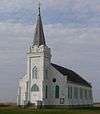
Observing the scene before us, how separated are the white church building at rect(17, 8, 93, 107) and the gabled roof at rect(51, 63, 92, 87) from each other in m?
1.60

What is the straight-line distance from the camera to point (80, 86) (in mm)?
84312

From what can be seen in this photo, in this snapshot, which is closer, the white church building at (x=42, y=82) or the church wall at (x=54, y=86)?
the white church building at (x=42, y=82)

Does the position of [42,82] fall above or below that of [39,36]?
below

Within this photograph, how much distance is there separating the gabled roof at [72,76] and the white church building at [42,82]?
1.60 m

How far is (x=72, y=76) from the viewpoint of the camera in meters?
83.8

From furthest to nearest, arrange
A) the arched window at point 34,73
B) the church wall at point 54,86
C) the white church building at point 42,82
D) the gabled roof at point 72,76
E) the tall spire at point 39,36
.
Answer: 1. the gabled roof at point 72,76
2. the tall spire at point 39,36
3. the arched window at point 34,73
4. the church wall at point 54,86
5. the white church building at point 42,82

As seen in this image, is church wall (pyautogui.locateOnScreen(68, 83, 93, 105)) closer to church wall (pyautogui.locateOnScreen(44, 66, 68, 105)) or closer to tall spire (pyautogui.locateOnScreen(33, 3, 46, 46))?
church wall (pyautogui.locateOnScreen(44, 66, 68, 105))

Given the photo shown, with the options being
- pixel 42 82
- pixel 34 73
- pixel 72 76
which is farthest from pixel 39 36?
pixel 72 76

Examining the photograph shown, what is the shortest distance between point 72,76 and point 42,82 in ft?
45.5

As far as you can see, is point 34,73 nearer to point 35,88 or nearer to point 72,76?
point 35,88

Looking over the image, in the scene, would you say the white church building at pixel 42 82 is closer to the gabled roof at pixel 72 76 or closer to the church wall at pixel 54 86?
the church wall at pixel 54 86

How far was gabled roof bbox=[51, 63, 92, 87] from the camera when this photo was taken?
77.3m

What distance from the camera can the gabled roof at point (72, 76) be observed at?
254ft

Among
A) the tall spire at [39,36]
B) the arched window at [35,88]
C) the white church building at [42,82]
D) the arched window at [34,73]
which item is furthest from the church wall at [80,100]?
the tall spire at [39,36]
